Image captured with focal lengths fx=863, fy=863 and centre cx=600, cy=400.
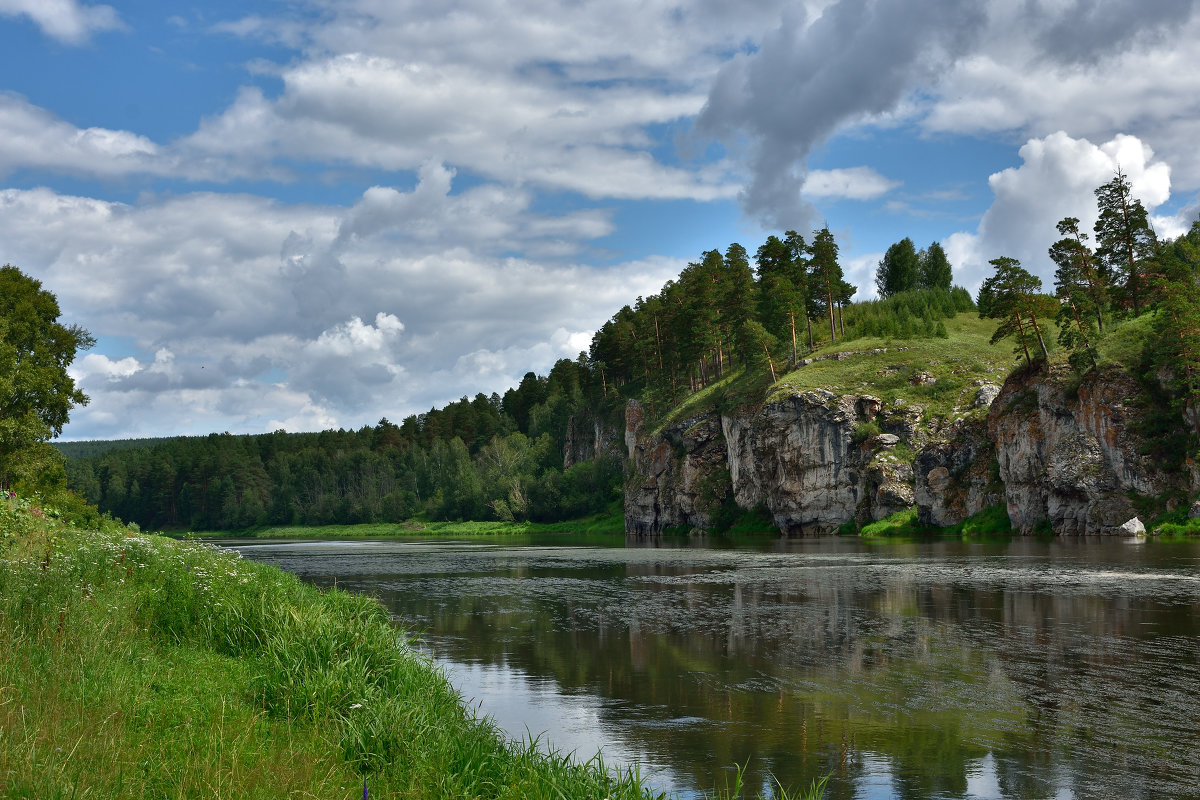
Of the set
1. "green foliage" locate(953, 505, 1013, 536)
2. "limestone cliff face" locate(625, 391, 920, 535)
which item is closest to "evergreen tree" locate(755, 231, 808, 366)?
"limestone cliff face" locate(625, 391, 920, 535)

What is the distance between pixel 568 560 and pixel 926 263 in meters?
110

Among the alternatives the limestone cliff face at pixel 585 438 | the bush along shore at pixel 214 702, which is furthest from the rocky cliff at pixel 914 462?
the bush along shore at pixel 214 702

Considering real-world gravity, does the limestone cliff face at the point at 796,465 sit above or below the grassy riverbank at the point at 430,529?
above

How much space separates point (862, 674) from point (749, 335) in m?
89.0

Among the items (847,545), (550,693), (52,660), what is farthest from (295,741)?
(847,545)

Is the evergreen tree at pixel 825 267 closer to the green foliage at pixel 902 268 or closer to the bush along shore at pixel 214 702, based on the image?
the green foliage at pixel 902 268

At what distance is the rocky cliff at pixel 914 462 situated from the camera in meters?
66.3

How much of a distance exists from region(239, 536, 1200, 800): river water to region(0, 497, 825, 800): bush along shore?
2.70 meters

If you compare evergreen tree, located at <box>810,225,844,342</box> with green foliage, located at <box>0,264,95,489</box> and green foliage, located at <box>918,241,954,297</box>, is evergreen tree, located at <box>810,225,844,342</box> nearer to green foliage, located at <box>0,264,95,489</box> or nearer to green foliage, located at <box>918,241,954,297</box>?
green foliage, located at <box>918,241,954,297</box>

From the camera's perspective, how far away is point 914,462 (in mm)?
83312

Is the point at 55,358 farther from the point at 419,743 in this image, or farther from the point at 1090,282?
the point at 1090,282

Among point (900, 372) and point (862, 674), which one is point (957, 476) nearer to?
point (900, 372)

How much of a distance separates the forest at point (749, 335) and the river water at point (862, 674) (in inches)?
1403

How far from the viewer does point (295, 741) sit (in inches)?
442
